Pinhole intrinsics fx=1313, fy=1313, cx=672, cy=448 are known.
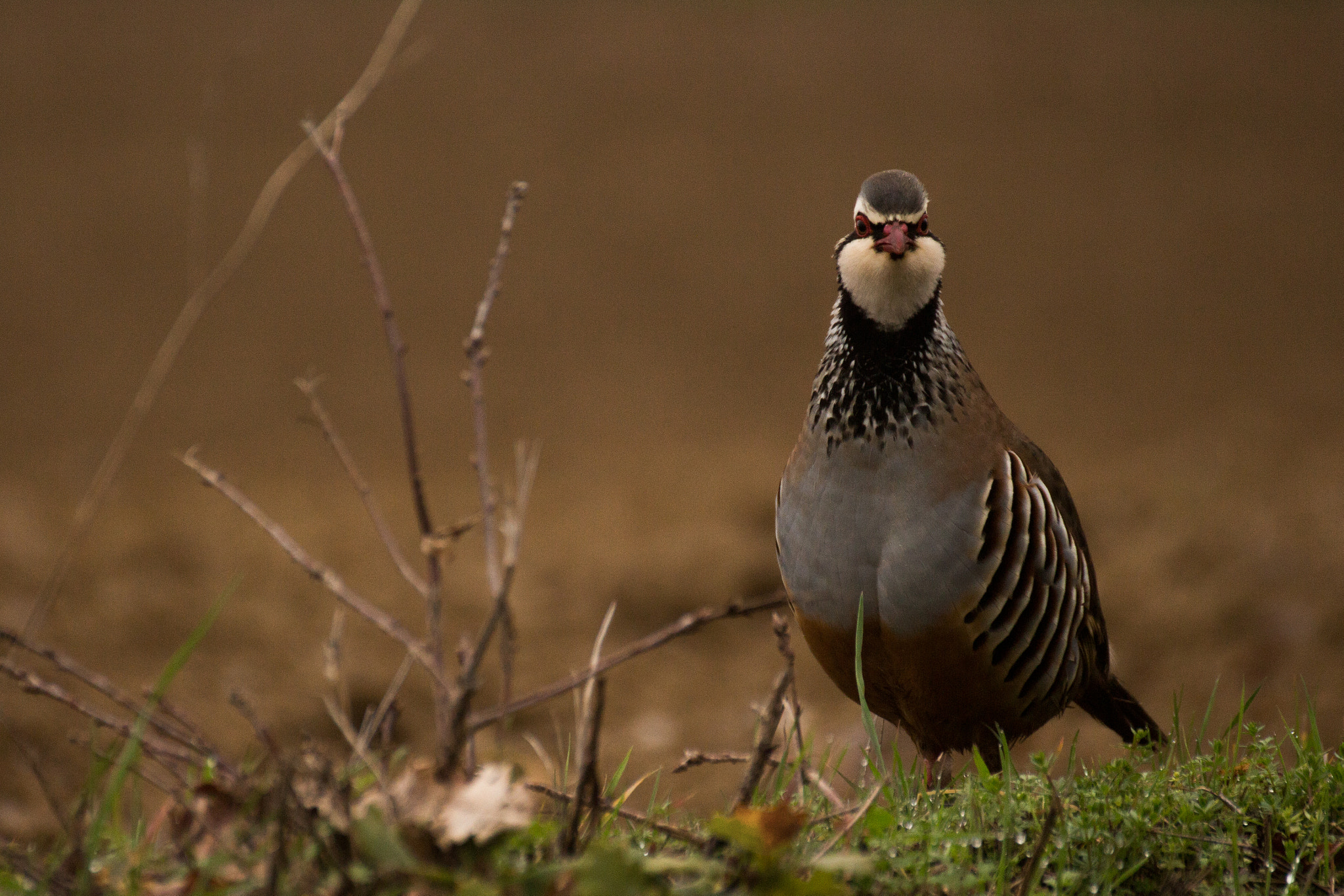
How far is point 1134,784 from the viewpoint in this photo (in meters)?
1.69

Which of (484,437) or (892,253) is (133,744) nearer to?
(484,437)

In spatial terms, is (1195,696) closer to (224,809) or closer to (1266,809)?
(1266,809)

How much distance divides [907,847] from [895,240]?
1.11 metres

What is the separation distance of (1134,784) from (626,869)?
912 millimetres

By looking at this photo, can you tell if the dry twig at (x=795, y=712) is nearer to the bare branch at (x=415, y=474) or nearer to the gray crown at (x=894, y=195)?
the bare branch at (x=415, y=474)

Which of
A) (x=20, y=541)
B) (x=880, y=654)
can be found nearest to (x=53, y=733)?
→ (x=20, y=541)

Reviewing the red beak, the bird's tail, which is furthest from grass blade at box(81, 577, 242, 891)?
the bird's tail

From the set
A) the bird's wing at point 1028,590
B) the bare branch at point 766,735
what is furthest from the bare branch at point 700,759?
the bird's wing at point 1028,590

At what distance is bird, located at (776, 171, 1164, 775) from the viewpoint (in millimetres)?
2217

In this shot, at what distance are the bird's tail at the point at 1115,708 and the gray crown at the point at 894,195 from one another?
1.06 metres

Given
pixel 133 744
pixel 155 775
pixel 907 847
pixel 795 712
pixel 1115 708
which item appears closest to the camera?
pixel 133 744

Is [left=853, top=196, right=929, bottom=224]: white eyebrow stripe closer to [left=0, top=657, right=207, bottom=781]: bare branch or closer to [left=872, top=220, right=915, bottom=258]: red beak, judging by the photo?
[left=872, top=220, right=915, bottom=258]: red beak

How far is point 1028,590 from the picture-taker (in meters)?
2.29

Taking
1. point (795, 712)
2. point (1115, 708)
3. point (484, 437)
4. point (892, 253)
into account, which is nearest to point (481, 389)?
point (484, 437)
